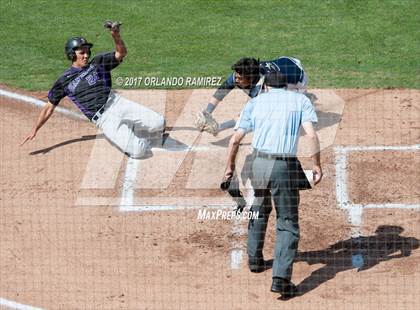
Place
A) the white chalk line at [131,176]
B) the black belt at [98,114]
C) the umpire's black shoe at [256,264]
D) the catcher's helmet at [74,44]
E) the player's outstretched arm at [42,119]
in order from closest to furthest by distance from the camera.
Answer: the umpire's black shoe at [256,264] → the white chalk line at [131,176] → the player's outstretched arm at [42,119] → the catcher's helmet at [74,44] → the black belt at [98,114]

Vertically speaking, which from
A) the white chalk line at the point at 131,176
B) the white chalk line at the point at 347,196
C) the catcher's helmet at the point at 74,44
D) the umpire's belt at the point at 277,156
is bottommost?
the white chalk line at the point at 131,176

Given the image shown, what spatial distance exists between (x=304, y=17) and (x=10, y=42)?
17.6 feet

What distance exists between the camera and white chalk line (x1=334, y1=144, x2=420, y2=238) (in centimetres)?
1279

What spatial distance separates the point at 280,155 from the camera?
11.0m

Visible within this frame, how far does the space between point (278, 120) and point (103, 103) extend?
4.63 m

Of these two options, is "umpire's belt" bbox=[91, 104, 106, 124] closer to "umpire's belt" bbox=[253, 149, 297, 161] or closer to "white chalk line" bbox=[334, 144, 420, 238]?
"white chalk line" bbox=[334, 144, 420, 238]

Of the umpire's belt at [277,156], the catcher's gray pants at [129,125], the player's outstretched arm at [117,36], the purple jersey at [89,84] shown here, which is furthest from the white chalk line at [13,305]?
the player's outstretched arm at [117,36]

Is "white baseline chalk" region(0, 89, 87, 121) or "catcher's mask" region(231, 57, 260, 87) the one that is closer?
"catcher's mask" region(231, 57, 260, 87)

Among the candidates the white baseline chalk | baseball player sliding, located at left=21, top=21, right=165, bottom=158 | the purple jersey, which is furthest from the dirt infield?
the purple jersey

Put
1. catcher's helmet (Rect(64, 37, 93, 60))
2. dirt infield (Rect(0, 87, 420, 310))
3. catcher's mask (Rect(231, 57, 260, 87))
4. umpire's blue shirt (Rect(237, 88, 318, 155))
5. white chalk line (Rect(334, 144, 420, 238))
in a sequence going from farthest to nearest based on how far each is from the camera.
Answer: catcher's helmet (Rect(64, 37, 93, 60))
catcher's mask (Rect(231, 57, 260, 87))
white chalk line (Rect(334, 144, 420, 238))
dirt infield (Rect(0, 87, 420, 310))
umpire's blue shirt (Rect(237, 88, 318, 155))

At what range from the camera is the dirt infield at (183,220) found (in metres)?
11.3

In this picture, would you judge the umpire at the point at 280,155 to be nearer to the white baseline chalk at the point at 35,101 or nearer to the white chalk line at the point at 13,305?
the white chalk line at the point at 13,305

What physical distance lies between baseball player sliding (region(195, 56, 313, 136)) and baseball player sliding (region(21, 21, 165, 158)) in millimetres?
838

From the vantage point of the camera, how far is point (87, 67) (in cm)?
1481
